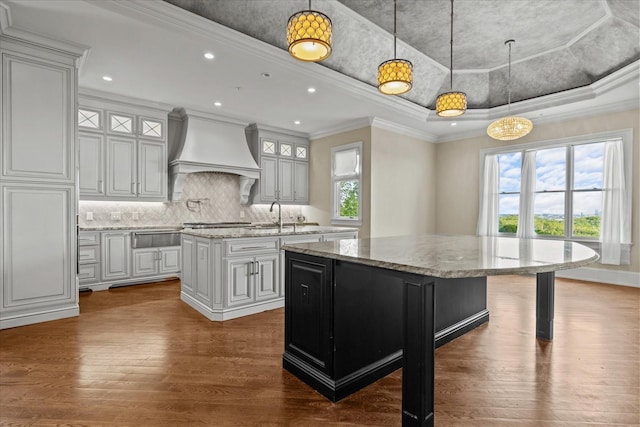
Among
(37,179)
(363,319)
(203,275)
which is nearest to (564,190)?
(363,319)

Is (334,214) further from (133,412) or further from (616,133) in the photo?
(133,412)

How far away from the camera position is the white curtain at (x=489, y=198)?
639cm

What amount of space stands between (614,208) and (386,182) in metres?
3.48

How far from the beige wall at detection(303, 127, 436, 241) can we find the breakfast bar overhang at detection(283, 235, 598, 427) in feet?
11.4

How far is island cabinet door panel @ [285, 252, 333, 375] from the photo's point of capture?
Answer: 196 cm

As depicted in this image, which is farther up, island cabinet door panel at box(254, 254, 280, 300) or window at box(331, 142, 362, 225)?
window at box(331, 142, 362, 225)

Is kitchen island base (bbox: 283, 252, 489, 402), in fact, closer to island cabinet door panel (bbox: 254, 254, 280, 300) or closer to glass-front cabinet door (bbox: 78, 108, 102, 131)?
island cabinet door panel (bbox: 254, 254, 280, 300)

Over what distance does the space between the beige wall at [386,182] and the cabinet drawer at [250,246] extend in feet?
9.00

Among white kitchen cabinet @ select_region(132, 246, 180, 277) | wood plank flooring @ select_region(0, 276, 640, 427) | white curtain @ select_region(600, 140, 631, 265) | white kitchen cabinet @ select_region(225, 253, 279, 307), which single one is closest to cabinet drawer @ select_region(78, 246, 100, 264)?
white kitchen cabinet @ select_region(132, 246, 180, 277)

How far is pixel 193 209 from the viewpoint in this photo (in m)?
6.03

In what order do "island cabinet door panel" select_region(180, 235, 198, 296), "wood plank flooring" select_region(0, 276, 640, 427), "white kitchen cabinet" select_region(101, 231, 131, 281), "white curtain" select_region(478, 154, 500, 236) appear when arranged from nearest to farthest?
1. "wood plank flooring" select_region(0, 276, 640, 427)
2. "island cabinet door panel" select_region(180, 235, 198, 296)
3. "white kitchen cabinet" select_region(101, 231, 131, 281)
4. "white curtain" select_region(478, 154, 500, 236)

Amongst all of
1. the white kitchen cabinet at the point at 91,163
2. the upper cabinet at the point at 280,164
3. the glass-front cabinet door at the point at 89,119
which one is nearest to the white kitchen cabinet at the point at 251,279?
the white kitchen cabinet at the point at 91,163

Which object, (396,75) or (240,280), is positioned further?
(240,280)

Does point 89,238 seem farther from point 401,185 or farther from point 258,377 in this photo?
point 401,185
